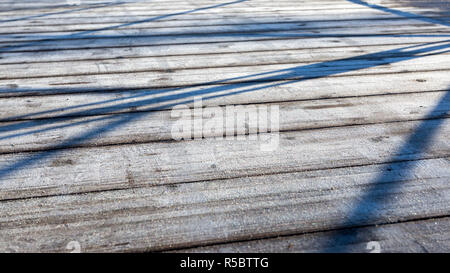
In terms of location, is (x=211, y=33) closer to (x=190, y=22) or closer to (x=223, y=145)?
(x=190, y=22)

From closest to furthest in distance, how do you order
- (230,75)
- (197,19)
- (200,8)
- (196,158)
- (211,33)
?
(196,158) < (230,75) < (211,33) < (197,19) < (200,8)

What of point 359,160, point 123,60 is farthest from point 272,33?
point 359,160

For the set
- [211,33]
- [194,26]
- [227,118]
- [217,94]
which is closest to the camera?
[227,118]

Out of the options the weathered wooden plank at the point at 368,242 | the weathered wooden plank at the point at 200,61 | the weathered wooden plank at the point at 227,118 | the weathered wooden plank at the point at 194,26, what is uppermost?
the weathered wooden plank at the point at 194,26

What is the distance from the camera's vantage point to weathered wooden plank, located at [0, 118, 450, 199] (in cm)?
125

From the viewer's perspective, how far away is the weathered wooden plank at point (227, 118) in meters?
1.47

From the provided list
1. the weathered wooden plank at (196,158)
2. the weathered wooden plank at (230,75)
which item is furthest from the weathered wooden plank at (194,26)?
the weathered wooden plank at (196,158)

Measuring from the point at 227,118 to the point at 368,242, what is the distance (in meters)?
0.77

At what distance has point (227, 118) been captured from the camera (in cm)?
165

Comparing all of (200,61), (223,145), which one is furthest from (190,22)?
(223,145)

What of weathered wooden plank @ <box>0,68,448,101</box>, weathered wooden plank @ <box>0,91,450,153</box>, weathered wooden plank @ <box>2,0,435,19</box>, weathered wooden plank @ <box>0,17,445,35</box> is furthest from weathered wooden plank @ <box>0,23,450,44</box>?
weathered wooden plank @ <box>0,91,450,153</box>

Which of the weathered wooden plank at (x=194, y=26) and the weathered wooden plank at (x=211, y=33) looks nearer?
the weathered wooden plank at (x=211, y=33)

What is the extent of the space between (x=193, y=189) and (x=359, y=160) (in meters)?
0.55

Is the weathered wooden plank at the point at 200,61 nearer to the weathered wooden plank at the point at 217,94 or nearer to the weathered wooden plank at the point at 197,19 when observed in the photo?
the weathered wooden plank at the point at 217,94
